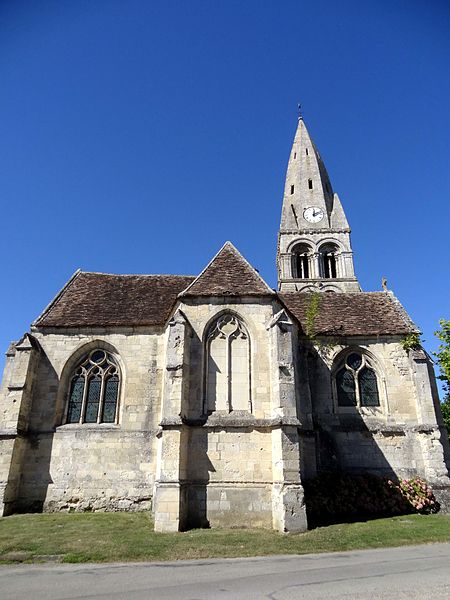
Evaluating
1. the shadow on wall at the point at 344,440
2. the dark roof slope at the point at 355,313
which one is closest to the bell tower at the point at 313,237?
the dark roof slope at the point at 355,313

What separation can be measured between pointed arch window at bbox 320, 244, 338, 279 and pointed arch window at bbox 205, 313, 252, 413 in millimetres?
28490

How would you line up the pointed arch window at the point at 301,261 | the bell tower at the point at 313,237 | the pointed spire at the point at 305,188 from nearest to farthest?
1. the bell tower at the point at 313,237
2. the pointed arch window at the point at 301,261
3. the pointed spire at the point at 305,188

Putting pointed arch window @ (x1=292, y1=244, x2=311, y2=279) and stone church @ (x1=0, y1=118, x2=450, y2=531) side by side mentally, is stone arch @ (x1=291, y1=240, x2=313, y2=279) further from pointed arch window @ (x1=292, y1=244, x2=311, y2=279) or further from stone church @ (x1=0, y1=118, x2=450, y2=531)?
stone church @ (x1=0, y1=118, x2=450, y2=531)

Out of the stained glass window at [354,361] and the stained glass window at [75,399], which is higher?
the stained glass window at [354,361]

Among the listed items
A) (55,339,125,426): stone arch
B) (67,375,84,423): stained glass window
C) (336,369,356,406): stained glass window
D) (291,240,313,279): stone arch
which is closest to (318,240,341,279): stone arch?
(291,240,313,279): stone arch

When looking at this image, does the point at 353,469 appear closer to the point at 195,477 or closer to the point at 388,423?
the point at 388,423

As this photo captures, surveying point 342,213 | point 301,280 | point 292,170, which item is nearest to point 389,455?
point 301,280

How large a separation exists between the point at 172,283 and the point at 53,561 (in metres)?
12.9

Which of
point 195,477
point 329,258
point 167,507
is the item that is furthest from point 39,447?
point 329,258

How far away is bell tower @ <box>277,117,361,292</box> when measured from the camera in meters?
38.8

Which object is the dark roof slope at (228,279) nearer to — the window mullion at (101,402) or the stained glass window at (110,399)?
the stained glass window at (110,399)

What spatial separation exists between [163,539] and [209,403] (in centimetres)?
408

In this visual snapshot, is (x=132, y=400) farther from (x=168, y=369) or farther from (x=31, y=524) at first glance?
(x=31, y=524)

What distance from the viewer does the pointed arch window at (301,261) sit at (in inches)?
1597
